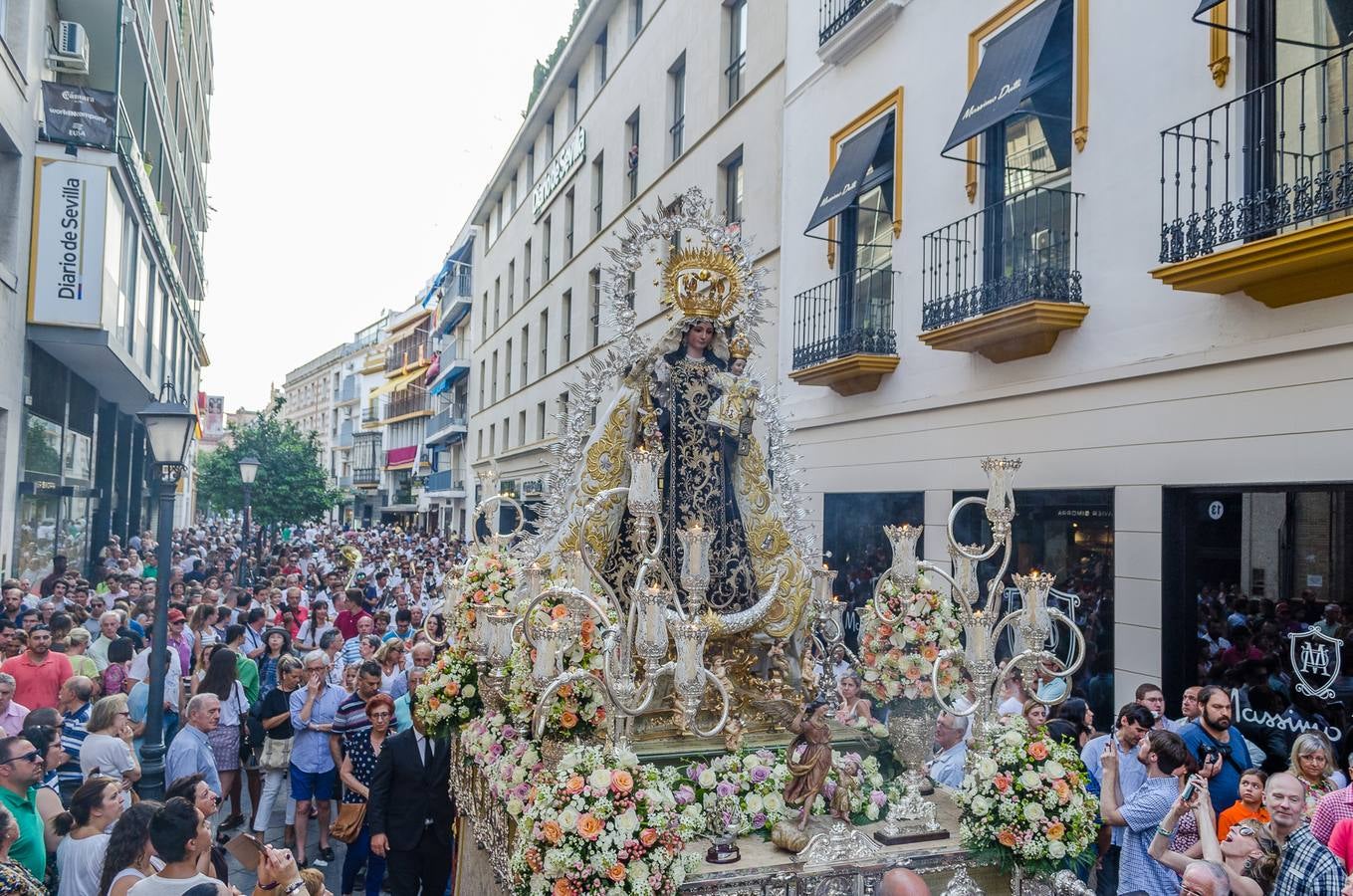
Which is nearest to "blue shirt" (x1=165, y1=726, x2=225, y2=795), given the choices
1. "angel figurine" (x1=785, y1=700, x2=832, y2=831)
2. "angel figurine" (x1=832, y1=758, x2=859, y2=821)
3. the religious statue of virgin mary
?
the religious statue of virgin mary

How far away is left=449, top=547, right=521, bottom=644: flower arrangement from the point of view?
24.5 feet

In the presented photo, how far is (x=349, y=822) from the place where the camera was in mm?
7117

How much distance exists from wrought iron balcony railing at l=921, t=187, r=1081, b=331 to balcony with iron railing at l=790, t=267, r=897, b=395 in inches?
37.8

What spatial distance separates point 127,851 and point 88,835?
0.69 m

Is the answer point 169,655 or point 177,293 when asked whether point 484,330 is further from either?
point 169,655

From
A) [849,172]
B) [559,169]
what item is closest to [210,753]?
[849,172]

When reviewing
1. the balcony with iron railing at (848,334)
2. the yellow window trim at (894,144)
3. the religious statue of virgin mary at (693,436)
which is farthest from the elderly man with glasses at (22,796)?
the yellow window trim at (894,144)

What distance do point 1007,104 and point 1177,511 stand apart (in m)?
4.29

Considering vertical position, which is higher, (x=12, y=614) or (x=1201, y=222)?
(x=1201, y=222)

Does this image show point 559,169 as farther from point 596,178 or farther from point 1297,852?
point 1297,852

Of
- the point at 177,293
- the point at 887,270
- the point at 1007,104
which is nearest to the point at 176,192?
the point at 177,293

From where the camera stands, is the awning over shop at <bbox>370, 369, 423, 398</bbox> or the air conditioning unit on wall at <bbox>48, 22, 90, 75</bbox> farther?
the awning over shop at <bbox>370, 369, 423, 398</bbox>

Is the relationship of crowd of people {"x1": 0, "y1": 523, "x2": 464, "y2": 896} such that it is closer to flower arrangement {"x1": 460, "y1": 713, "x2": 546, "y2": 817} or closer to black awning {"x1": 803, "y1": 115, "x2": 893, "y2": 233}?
flower arrangement {"x1": 460, "y1": 713, "x2": 546, "y2": 817}

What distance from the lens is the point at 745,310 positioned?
7066mm
